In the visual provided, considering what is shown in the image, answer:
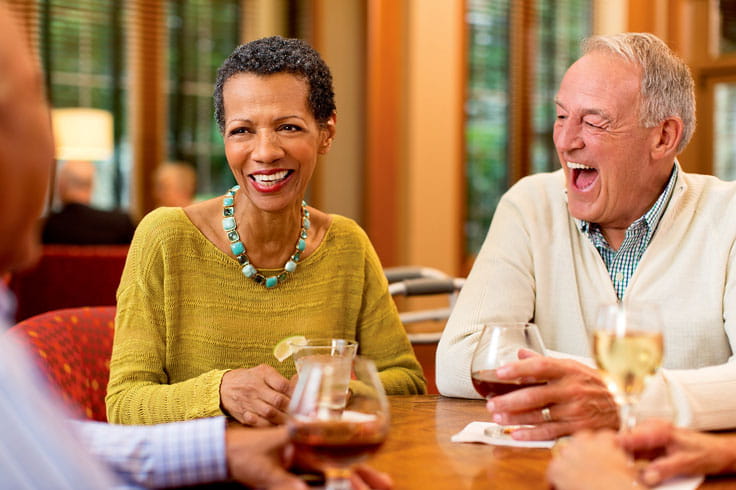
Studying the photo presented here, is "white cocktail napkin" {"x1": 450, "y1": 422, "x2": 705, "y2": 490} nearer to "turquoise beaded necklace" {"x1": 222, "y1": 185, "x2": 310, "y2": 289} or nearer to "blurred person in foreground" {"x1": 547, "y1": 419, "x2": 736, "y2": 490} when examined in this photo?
"blurred person in foreground" {"x1": 547, "y1": 419, "x2": 736, "y2": 490}

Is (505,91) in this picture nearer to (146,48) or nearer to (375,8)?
(375,8)

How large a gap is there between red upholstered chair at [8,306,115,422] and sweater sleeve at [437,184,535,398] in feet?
2.13

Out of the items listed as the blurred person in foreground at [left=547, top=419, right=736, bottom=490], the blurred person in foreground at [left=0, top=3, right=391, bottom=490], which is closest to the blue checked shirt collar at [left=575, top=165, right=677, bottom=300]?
the blurred person in foreground at [left=547, top=419, right=736, bottom=490]

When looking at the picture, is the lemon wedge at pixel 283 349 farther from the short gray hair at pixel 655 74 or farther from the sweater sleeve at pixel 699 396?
the short gray hair at pixel 655 74

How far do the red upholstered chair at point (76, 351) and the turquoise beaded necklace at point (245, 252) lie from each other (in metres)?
0.31

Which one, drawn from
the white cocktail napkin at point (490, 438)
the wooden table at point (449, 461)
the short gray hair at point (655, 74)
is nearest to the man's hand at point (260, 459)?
the wooden table at point (449, 461)

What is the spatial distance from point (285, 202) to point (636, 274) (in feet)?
2.35

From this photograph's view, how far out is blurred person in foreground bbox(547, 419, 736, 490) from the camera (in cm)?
100

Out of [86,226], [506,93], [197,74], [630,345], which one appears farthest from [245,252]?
[506,93]

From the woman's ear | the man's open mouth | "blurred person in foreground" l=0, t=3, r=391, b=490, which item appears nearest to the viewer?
"blurred person in foreground" l=0, t=3, r=391, b=490

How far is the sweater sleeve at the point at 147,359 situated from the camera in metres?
1.50

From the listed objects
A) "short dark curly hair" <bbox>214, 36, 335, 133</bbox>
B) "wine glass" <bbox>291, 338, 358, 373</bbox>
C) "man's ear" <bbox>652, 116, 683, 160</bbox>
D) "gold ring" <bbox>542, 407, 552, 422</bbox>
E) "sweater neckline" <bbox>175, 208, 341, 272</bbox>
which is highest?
"short dark curly hair" <bbox>214, 36, 335, 133</bbox>

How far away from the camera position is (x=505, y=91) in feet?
22.9

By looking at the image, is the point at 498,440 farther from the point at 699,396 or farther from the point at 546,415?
the point at 699,396
